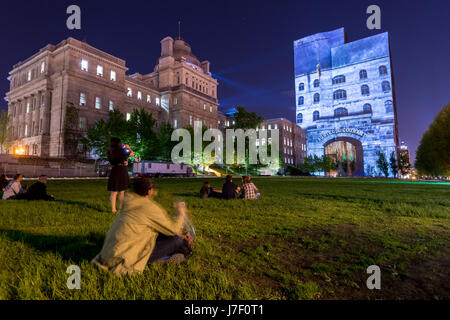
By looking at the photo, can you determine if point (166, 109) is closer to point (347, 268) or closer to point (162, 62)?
point (162, 62)

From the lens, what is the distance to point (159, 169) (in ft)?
122

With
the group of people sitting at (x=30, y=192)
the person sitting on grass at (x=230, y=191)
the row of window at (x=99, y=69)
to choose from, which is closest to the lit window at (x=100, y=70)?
the row of window at (x=99, y=69)

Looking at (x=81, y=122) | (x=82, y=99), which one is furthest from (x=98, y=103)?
(x=81, y=122)

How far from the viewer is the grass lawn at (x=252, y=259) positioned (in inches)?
108

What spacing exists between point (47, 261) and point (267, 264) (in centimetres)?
332

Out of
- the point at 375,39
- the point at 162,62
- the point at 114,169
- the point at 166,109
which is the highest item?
the point at 375,39

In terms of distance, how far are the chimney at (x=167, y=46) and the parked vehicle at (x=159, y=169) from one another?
43.7 m

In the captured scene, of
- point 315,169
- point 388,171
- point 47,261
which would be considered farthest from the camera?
point 315,169

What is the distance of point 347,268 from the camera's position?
11.5 ft

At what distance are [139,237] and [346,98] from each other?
78.0 metres

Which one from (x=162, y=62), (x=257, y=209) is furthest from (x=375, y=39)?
(x=257, y=209)

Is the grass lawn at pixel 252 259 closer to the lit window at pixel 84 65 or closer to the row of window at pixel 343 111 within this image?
the lit window at pixel 84 65

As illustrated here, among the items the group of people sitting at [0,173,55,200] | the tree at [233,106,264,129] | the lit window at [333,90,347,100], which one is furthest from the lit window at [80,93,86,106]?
the lit window at [333,90,347,100]

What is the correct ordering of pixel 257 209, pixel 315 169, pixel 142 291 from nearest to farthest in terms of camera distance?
pixel 142 291 < pixel 257 209 < pixel 315 169
